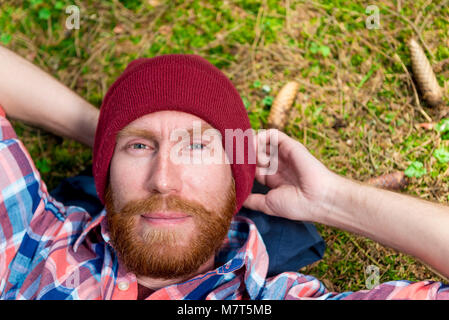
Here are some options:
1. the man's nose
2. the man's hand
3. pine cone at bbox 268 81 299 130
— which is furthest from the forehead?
pine cone at bbox 268 81 299 130

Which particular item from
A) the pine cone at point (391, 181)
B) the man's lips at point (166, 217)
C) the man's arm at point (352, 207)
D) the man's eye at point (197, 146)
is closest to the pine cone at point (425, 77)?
the pine cone at point (391, 181)

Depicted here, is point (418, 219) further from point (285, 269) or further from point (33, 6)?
point (33, 6)

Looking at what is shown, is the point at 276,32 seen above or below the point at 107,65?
above

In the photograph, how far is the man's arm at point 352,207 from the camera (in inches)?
80.4

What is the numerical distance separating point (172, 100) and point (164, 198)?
0.56 meters

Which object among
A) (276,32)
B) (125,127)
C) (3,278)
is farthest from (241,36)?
(3,278)

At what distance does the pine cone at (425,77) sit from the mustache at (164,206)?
6.86 ft

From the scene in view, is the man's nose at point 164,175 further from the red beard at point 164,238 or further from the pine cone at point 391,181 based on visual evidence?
the pine cone at point 391,181

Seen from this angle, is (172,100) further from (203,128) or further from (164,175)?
(164,175)

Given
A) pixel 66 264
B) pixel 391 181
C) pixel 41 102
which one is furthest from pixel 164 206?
pixel 391 181

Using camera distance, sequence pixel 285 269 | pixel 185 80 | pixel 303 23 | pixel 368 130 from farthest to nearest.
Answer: pixel 303 23 → pixel 368 130 → pixel 285 269 → pixel 185 80

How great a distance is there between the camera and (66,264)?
2453 millimetres
